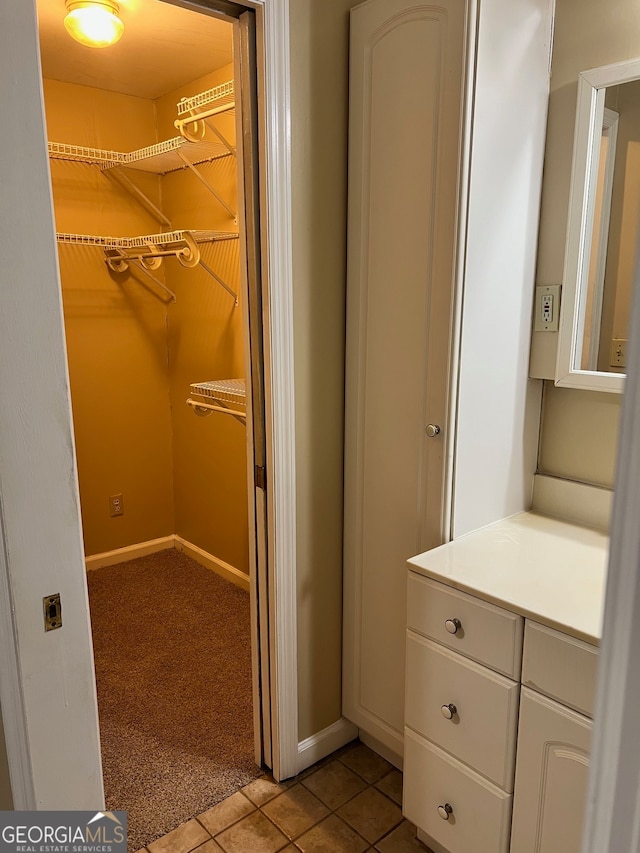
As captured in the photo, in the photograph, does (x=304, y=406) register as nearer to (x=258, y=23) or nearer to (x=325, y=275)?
(x=325, y=275)

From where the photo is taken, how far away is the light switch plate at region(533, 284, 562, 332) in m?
1.76

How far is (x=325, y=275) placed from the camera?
179cm

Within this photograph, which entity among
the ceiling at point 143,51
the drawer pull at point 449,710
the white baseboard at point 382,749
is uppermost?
the ceiling at point 143,51

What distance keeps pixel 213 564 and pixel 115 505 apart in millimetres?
636

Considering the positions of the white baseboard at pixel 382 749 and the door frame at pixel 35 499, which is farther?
the white baseboard at pixel 382 749

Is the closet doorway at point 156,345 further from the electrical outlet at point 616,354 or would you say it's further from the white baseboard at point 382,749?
the electrical outlet at point 616,354

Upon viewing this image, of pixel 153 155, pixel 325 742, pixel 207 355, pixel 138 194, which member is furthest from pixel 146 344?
pixel 325 742

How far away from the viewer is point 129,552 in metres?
3.54

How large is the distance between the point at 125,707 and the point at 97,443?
147 centimetres

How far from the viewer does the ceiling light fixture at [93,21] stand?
2070mm

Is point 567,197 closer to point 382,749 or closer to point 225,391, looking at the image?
point 225,391

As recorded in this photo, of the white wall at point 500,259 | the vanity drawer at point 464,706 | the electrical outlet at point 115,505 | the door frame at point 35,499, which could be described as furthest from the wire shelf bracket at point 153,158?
the vanity drawer at point 464,706

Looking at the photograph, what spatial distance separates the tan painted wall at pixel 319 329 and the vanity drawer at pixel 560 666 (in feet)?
2.43

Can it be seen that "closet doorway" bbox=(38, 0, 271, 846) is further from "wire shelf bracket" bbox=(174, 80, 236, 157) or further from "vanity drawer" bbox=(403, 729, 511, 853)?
"vanity drawer" bbox=(403, 729, 511, 853)
